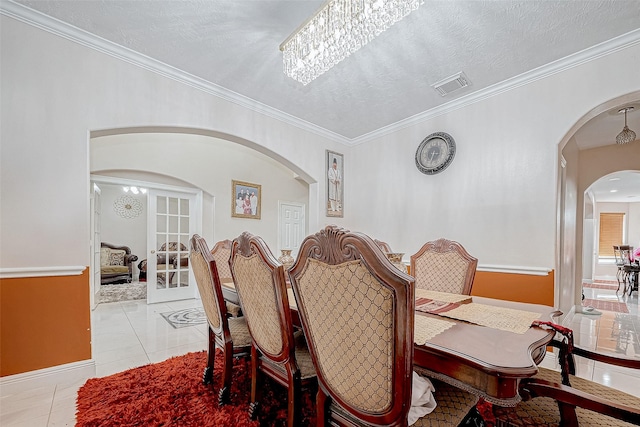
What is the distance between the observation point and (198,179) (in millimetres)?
5090

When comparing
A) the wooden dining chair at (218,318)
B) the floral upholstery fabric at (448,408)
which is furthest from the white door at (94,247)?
the floral upholstery fabric at (448,408)

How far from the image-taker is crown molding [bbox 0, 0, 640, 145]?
2127 millimetres

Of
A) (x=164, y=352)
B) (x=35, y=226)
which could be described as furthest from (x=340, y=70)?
(x=164, y=352)

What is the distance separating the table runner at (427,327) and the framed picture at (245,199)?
4.67m

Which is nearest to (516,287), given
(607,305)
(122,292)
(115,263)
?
(607,305)

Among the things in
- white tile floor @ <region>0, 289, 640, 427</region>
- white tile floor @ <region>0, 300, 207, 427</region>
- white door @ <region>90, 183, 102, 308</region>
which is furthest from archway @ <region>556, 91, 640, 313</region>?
white door @ <region>90, 183, 102, 308</region>

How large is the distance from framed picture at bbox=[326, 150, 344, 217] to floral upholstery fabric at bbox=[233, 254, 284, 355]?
2.76m

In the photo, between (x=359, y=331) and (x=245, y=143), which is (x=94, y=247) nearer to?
(x=245, y=143)

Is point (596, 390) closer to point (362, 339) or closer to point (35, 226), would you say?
point (362, 339)

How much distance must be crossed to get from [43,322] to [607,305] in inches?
300

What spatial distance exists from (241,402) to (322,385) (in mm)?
1013

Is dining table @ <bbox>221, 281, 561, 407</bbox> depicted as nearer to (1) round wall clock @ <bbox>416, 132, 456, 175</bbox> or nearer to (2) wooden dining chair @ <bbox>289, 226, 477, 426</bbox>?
(2) wooden dining chair @ <bbox>289, 226, 477, 426</bbox>

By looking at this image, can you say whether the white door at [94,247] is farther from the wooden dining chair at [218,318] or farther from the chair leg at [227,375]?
the chair leg at [227,375]

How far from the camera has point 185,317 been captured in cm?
400
